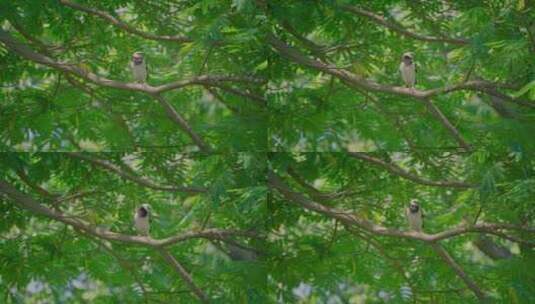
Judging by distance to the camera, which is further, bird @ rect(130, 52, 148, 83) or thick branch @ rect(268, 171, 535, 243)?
bird @ rect(130, 52, 148, 83)

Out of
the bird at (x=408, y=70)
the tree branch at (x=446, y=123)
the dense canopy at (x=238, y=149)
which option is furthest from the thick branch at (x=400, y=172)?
the bird at (x=408, y=70)

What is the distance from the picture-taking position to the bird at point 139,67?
330cm

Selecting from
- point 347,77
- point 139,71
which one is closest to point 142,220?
point 139,71

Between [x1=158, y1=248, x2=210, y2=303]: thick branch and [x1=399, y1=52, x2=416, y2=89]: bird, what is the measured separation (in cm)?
90

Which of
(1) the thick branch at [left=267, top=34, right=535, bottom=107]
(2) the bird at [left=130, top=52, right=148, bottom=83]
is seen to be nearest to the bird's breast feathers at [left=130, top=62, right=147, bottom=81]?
(2) the bird at [left=130, top=52, right=148, bottom=83]

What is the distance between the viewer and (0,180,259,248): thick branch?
3.29 m

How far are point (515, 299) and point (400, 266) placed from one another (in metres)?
0.36

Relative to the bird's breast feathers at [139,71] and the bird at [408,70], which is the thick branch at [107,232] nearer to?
the bird's breast feathers at [139,71]

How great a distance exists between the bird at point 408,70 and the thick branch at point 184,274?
90 centimetres

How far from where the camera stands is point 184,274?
3301 mm

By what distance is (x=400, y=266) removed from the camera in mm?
3307

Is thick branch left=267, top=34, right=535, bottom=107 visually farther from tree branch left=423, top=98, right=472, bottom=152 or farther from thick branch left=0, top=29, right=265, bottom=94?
thick branch left=0, top=29, right=265, bottom=94

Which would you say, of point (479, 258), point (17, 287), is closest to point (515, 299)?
point (479, 258)

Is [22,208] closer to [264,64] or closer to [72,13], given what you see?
[72,13]
